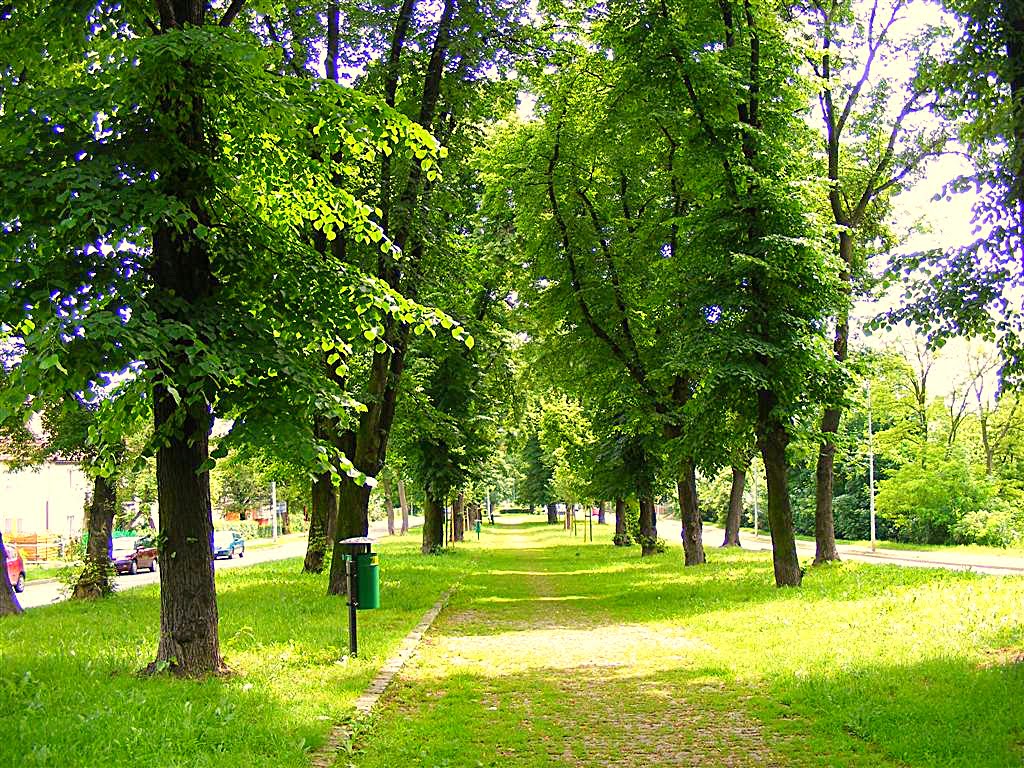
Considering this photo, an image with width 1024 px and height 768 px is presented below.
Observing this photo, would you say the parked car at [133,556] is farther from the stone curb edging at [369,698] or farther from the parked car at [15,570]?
the stone curb edging at [369,698]

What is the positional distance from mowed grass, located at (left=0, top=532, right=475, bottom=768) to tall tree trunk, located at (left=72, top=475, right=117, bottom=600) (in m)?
1.80

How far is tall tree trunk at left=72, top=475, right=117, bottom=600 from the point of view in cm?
1806

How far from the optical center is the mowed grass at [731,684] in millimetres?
6801

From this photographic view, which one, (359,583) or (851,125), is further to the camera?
(851,125)

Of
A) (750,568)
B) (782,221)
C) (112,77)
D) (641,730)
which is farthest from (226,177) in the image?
(750,568)

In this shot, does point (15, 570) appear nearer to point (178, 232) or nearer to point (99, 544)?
point (99, 544)

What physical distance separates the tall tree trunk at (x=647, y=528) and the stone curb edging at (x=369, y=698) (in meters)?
17.5

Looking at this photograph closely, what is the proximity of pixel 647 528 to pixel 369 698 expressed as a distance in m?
23.7

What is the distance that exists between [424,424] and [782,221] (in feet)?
36.5

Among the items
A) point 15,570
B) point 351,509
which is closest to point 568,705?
point 351,509

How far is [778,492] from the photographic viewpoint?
1758 cm

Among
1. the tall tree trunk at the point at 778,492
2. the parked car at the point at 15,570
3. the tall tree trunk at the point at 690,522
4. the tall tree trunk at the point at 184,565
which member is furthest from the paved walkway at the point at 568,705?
the parked car at the point at 15,570

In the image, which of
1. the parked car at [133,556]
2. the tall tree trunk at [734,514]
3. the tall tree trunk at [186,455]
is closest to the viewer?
the tall tree trunk at [186,455]

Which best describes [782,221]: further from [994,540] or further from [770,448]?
[994,540]
